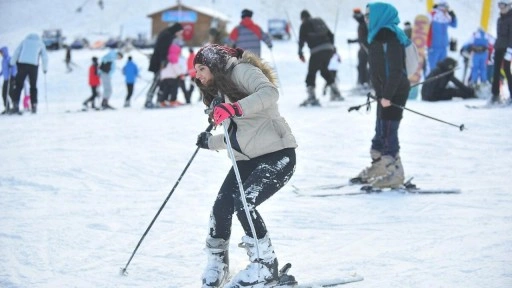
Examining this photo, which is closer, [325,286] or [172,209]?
[325,286]

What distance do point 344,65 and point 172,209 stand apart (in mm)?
27205

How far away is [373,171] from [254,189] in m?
3.05

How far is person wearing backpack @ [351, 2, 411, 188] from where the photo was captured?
564 centimetres

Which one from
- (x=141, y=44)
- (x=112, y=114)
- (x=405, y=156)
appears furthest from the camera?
(x=141, y=44)

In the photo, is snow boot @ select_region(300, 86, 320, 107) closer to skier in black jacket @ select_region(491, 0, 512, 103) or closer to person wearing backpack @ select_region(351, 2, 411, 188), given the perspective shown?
skier in black jacket @ select_region(491, 0, 512, 103)

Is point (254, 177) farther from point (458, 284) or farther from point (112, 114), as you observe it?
point (112, 114)

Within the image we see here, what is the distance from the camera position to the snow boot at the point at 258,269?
3.24 m

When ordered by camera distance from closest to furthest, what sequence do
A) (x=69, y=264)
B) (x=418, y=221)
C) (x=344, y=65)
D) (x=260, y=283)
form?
(x=260, y=283)
(x=69, y=264)
(x=418, y=221)
(x=344, y=65)

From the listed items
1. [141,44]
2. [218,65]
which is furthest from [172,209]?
[141,44]

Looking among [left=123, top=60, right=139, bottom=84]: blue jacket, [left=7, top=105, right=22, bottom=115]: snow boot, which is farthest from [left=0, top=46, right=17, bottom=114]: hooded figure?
[left=123, top=60, right=139, bottom=84]: blue jacket

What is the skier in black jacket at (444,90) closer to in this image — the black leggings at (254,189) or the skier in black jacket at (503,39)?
the skier in black jacket at (503,39)

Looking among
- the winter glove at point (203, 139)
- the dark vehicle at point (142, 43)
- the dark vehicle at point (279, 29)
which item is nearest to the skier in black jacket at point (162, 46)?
the winter glove at point (203, 139)

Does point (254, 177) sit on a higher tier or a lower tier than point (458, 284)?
higher

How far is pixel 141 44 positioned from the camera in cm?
4016
